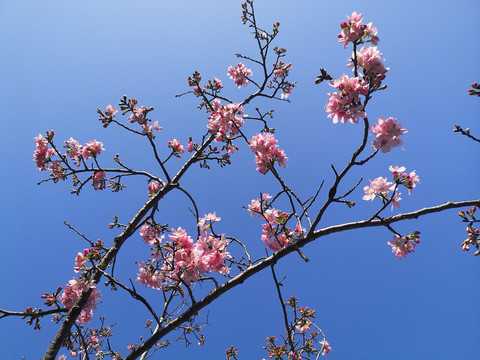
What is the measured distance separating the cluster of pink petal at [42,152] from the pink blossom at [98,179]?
0.76 meters

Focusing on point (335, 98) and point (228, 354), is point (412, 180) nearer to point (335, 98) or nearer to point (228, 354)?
point (335, 98)

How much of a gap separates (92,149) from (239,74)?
442 cm

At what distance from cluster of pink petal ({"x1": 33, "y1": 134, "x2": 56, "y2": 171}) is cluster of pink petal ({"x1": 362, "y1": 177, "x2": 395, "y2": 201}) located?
197 inches

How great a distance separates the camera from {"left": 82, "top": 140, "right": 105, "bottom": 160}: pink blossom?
424 centimetres

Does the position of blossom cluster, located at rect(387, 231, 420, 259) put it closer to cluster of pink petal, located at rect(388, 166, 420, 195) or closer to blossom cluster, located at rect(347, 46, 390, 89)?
cluster of pink petal, located at rect(388, 166, 420, 195)

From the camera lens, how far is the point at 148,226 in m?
4.63

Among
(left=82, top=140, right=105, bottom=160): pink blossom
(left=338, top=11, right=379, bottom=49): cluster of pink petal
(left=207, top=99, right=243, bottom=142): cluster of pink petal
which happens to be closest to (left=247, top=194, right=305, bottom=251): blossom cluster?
(left=207, top=99, right=243, bottom=142): cluster of pink petal

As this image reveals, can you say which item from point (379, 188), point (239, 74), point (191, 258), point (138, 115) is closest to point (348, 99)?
point (379, 188)

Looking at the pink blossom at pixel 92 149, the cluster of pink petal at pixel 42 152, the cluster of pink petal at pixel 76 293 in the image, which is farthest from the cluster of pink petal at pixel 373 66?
the cluster of pink petal at pixel 42 152

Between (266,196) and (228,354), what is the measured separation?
569 centimetres

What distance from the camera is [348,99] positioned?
222 centimetres

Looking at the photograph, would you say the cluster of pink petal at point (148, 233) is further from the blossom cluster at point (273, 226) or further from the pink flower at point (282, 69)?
the pink flower at point (282, 69)

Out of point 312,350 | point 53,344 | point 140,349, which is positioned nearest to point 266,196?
point 140,349

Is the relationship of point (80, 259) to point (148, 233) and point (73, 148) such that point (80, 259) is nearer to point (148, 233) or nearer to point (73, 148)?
point (148, 233)
